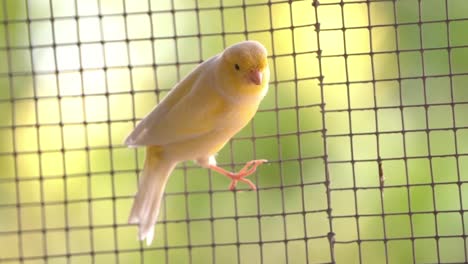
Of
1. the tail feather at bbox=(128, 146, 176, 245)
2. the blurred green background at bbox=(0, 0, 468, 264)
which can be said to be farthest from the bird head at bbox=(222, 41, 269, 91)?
the blurred green background at bbox=(0, 0, 468, 264)

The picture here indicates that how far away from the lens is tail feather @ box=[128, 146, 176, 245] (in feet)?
4.28

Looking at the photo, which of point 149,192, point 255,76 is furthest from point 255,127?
point 255,76

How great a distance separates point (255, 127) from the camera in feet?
5.18

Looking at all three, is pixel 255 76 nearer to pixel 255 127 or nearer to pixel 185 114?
pixel 185 114

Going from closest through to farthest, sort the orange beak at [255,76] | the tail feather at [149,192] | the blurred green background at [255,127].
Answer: the orange beak at [255,76], the tail feather at [149,192], the blurred green background at [255,127]

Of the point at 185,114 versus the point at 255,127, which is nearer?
the point at 185,114

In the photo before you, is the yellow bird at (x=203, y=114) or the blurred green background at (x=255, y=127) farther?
the blurred green background at (x=255, y=127)

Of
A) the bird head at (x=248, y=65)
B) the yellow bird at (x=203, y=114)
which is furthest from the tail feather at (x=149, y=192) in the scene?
the bird head at (x=248, y=65)

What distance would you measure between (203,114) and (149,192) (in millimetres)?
162

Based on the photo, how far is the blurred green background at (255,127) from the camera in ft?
5.16

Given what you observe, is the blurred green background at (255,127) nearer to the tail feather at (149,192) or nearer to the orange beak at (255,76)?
the tail feather at (149,192)

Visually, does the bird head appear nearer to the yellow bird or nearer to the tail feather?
the yellow bird

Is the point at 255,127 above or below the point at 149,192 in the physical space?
above

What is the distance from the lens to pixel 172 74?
66.8 inches
